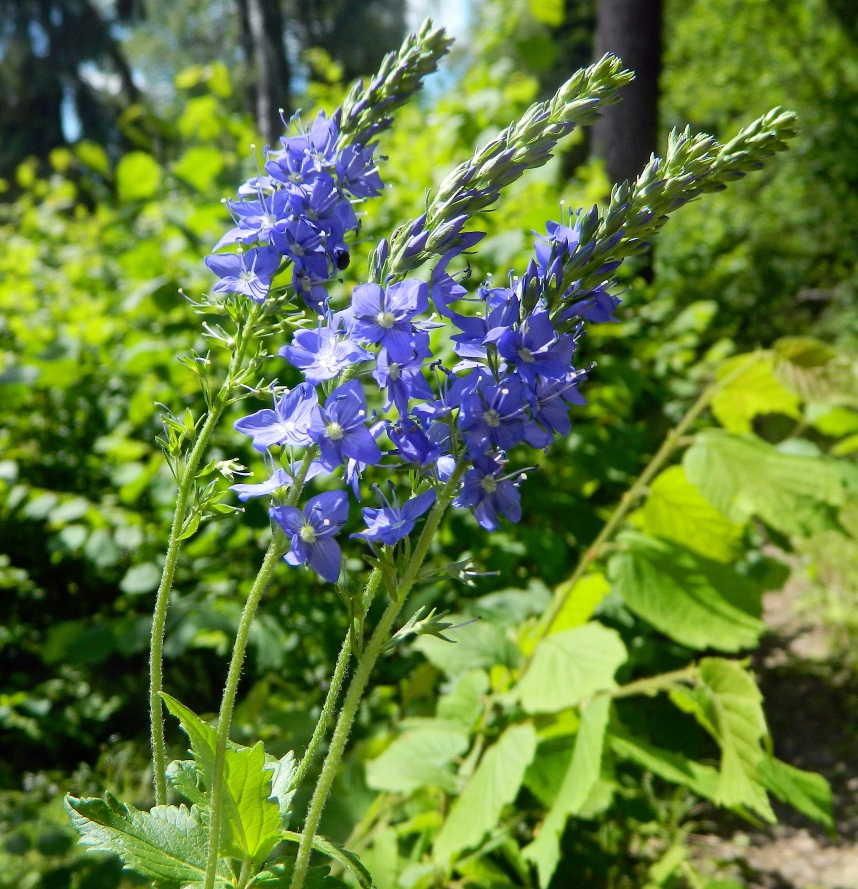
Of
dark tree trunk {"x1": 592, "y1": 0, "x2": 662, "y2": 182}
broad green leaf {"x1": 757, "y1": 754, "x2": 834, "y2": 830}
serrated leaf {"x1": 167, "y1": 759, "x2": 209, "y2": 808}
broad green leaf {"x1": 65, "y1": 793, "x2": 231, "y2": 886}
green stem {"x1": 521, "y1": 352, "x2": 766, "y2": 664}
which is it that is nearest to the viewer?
broad green leaf {"x1": 65, "y1": 793, "x2": 231, "y2": 886}

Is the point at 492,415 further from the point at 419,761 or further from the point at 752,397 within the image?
the point at 752,397

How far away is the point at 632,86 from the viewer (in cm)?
472

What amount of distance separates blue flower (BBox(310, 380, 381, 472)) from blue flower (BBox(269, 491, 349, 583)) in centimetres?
7

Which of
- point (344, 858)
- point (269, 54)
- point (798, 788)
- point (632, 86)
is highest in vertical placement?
point (269, 54)

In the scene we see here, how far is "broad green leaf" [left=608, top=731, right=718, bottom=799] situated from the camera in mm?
2047

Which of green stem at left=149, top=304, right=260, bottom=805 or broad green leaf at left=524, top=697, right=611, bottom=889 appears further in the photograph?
broad green leaf at left=524, top=697, right=611, bottom=889

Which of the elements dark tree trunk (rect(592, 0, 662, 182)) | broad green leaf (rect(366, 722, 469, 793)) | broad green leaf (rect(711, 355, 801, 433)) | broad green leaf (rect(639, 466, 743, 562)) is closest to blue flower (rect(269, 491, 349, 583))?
broad green leaf (rect(366, 722, 469, 793))

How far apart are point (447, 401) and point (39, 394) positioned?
339cm

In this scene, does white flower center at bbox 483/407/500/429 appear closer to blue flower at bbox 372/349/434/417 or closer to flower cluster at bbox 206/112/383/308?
blue flower at bbox 372/349/434/417

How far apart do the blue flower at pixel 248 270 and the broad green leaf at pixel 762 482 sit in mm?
1394

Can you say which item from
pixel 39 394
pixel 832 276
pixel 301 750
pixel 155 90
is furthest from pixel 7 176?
pixel 301 750

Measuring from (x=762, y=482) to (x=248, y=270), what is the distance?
1.55 metres

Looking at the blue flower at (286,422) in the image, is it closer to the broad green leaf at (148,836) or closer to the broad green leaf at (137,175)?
the broad green leaf at (148,836)

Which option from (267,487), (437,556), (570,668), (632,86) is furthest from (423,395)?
(632,86)
